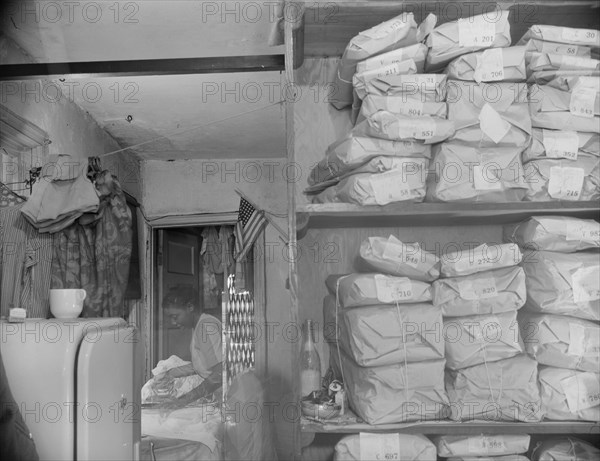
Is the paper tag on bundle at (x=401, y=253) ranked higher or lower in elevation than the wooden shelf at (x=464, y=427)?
higher

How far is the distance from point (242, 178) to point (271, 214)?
1.12ft

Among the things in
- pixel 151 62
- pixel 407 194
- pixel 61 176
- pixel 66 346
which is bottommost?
pixel 66 346

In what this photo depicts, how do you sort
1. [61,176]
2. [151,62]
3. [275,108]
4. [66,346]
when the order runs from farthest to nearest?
[275,108], [61,176], [151,62], [66,346]

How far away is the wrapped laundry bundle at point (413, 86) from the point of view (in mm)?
1749

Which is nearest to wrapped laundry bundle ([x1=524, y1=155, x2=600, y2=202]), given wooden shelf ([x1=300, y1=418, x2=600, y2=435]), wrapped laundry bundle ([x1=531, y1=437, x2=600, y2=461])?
wooden shelf ([x1=300, y1=418, x2=600, y2=435])

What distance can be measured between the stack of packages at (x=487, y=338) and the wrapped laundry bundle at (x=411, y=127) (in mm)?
386

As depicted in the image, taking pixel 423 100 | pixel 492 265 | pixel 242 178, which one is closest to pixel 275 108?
pixel 242 178

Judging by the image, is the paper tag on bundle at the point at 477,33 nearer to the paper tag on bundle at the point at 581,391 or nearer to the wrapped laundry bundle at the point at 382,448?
the paper tag on bundle at the point at 581,391

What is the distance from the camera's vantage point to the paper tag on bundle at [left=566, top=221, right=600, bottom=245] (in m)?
1.72

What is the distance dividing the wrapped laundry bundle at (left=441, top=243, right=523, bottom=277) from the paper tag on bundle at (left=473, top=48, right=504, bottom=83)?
529 millimetres

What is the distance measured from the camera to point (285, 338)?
11.5 feet

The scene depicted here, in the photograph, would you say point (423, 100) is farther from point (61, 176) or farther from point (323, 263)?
point (61, 176)

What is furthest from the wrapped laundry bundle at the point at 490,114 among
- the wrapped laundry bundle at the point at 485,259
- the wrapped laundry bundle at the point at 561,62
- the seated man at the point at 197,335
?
the seated man at the point at 197,335

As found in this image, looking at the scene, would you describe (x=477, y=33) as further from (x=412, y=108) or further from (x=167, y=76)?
(x=167, y=76)
